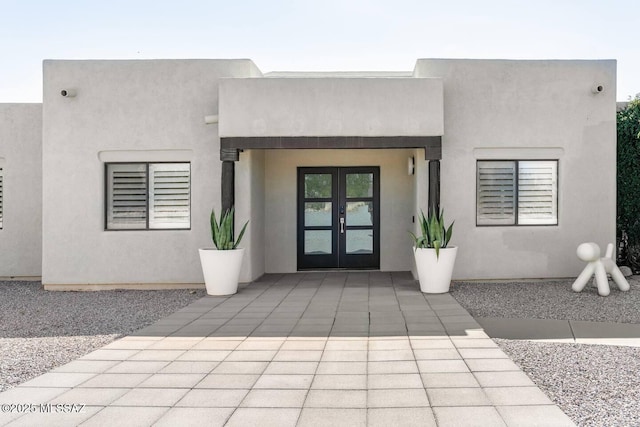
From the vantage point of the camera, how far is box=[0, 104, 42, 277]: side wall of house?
431 inches

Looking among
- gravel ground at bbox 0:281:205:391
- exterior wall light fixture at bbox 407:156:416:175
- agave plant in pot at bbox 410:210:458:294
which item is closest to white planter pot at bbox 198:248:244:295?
gravel ground at bbox 0:281:205:391

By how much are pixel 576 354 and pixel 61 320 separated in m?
6.43

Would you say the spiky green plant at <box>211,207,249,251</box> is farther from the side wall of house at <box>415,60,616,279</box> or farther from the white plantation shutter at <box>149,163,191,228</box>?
the side wall of house at <box>415,60,616,279</box>

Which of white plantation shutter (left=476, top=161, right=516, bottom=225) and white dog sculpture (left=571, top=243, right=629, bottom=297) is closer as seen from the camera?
white dog sculpture (left=571, top=243, right=629, bottom=297)

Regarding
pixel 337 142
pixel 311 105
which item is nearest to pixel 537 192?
pixel 337 142

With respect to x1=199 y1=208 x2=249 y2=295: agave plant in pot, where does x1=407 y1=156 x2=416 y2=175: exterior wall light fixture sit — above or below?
above

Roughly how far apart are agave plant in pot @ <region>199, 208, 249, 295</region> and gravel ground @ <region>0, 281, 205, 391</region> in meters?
0.47

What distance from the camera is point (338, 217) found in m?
11.7

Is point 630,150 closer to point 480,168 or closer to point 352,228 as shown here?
point 480,168

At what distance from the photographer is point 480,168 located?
1001 centimetres

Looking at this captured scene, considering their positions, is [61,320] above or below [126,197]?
below

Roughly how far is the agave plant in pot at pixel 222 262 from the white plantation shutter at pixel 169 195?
1.27 meters

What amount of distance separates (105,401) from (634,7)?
38.6ft

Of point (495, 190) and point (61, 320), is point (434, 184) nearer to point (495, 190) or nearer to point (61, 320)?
point (495, 190)
